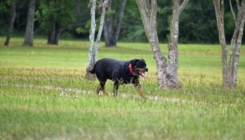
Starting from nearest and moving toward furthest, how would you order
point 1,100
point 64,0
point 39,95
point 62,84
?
point 1,100 < point 39,95 < point 62,84 < point 64,0

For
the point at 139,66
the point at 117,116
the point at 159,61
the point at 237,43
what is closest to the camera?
the point at 117,116

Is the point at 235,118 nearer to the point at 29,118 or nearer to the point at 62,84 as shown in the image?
the point at 29,118

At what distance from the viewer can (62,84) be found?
2145cm

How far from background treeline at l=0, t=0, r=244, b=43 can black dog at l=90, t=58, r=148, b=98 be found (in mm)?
41889

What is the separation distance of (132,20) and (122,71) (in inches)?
3296

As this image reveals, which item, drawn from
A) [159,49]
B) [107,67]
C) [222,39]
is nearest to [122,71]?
[107,67]

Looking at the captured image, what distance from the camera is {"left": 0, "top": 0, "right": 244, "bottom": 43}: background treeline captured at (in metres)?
64.9

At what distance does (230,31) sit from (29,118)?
233 ft

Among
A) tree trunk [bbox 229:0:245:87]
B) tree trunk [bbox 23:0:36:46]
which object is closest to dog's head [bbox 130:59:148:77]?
tree trunk [bbox 229:0:245:87]

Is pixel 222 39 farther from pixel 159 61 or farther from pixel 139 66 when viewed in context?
pixel 139 66

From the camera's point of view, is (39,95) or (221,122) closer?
(221,122)

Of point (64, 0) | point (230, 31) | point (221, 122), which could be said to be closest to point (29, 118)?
point (221, 122)

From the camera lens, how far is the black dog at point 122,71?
16828mm

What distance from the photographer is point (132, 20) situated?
100625 millimetres
